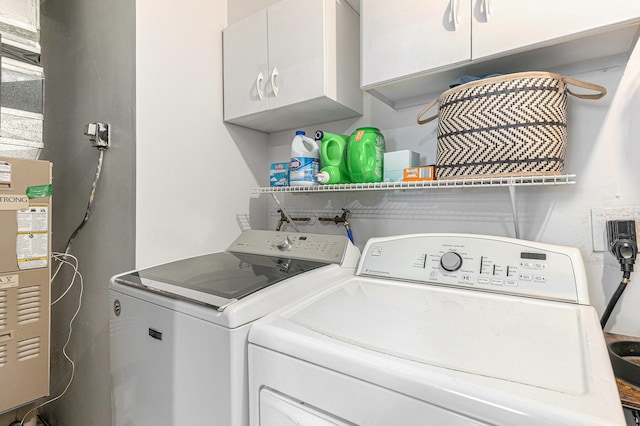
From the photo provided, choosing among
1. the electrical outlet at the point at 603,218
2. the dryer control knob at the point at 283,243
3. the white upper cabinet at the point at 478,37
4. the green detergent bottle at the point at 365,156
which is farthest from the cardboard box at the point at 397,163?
the electrical outlet at the point at 603,218

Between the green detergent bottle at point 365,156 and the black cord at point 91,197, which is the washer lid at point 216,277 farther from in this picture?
the black cord at point 91,197

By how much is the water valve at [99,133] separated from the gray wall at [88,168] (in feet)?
Answer: 0.18

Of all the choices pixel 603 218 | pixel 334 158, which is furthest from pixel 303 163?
pixel 603 218

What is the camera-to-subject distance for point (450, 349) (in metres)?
0.67

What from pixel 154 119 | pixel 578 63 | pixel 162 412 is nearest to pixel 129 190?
pixel 154 119

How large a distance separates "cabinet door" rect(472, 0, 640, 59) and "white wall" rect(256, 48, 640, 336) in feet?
1.13

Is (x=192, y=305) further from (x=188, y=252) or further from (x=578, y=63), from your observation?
(x=578, y=63)

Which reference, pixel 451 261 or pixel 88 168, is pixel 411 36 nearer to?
pixel 451 261

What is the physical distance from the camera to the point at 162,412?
1038 millimetres

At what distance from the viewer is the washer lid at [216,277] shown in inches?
38.6

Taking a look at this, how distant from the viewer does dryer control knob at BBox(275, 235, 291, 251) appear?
1.51 meters

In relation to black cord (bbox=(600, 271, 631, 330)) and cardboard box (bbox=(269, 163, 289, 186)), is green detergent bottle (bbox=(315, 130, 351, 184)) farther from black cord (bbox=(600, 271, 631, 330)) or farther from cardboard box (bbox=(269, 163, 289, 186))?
black cord (bbox=(600, 271, 631, 330))

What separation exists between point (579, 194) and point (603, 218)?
11cm

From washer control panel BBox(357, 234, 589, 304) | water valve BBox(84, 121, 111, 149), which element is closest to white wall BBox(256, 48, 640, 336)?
washer control panel BBox(357, 234, 589, 304)
